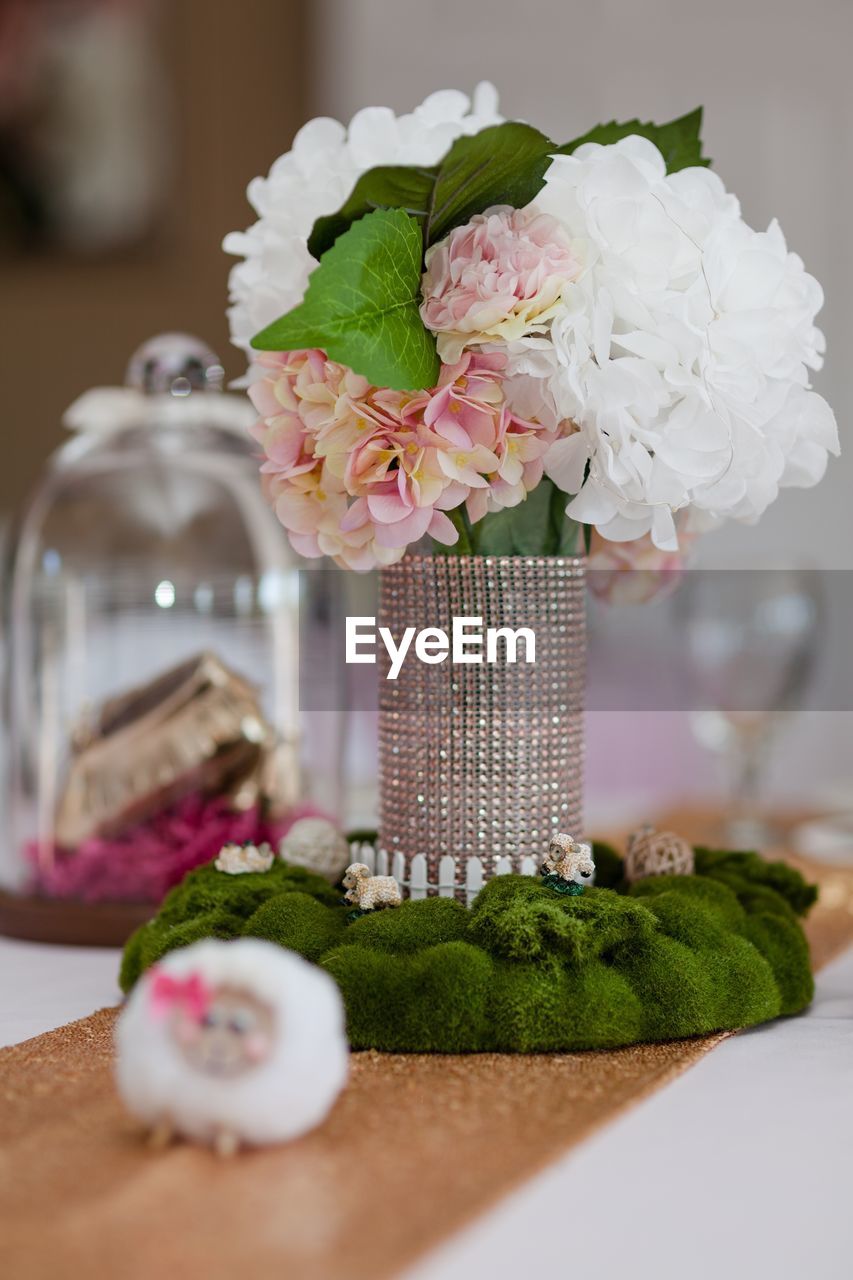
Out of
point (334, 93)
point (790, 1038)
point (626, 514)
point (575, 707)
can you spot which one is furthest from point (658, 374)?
point (334, 93)

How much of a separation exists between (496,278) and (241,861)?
0.31 metres

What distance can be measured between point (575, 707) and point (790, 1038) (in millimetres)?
181

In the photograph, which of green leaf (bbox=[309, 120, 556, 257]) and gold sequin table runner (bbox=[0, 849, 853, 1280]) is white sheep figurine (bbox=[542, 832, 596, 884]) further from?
green leaf (bbox=[309, 120, 556, 257])

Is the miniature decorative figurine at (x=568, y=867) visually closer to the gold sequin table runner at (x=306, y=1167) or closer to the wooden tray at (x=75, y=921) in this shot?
the gold sequin table runner at (x=306, y=1167)

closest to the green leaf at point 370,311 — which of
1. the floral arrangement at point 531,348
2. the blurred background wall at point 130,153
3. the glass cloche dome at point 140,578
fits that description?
the floral arrangement at point 531,348

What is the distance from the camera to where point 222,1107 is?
0.45 m

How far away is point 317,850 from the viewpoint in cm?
74

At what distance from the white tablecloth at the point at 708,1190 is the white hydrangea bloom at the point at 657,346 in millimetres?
227

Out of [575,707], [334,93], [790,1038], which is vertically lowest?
[790,1038]

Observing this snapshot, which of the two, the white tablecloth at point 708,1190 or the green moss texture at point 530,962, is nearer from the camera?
the white tablecloth at point 708,1190

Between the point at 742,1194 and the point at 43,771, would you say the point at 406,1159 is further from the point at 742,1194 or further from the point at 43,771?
the point at 43,771

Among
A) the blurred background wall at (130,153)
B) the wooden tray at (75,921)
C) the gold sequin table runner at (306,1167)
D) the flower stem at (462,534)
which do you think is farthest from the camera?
the blurred background wall at (130,153)

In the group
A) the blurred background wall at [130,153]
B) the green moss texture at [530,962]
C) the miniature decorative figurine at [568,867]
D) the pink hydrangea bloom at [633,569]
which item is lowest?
the green moss texture at [530,962]

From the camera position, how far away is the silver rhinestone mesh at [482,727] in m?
0.67
